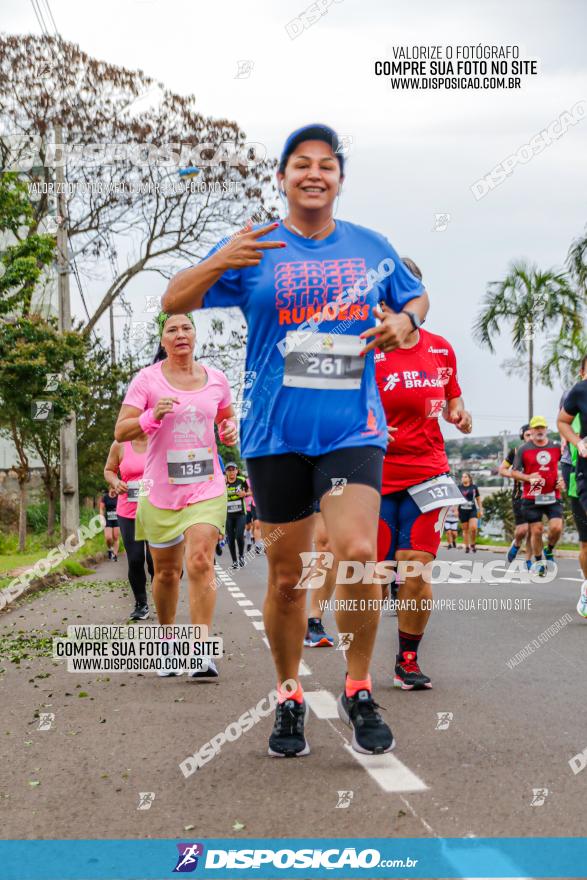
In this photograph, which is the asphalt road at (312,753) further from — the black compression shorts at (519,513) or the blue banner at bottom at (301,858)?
the black compression shorts at (519,513)

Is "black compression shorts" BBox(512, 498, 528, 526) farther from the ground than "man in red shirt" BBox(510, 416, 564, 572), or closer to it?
closer to it

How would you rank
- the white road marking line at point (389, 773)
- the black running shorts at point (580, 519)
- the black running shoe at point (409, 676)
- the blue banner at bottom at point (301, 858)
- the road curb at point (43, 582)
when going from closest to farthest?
the blue banner at bottom at point (301, 858), the white road marking line at point (389, 773), the black running shoe at point (409, 676), the black running shorts at point (580, 519), the road curb at point (43, 582)

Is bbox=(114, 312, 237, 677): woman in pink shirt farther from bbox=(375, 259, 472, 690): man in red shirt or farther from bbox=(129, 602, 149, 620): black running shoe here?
bbox=(129, 602, 149, 620): black running shoe

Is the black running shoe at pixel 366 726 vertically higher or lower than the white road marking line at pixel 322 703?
higher

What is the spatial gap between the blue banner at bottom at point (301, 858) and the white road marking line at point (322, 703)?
6.70ft

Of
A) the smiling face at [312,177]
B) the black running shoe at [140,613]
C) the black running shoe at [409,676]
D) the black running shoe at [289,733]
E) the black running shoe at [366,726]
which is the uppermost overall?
the smiling face at [312,177]

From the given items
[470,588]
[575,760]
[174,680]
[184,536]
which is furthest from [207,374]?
[470,588]

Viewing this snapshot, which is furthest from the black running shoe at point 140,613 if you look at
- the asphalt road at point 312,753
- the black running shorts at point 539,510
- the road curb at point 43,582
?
the black running shorts at point 539,510

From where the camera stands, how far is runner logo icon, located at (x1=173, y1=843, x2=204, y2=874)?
128 inches

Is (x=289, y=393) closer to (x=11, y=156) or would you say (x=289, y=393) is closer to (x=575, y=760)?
(x=575, y=760)

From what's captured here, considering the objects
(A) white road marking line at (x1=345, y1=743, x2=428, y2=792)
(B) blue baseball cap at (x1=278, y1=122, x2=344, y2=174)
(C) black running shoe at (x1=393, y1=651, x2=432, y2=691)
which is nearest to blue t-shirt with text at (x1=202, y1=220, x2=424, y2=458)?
(B) blue baseball cap at (x1=278, y1=122, x2=344, y2=174)

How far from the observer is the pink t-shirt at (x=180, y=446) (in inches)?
279

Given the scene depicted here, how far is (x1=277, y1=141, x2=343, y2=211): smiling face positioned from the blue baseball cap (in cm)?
2

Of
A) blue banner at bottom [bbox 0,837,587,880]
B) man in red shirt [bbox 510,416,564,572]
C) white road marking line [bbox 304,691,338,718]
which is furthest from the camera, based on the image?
man in red shirt [bbox 510,416,564,572]
